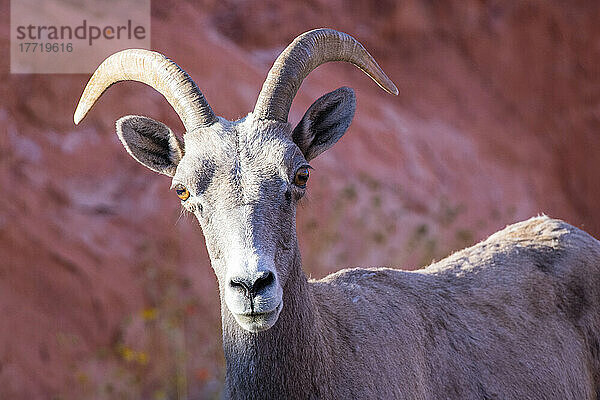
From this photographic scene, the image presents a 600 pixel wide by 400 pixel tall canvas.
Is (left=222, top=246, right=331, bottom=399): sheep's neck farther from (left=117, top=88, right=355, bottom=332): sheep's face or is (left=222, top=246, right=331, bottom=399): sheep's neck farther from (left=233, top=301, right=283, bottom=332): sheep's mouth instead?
(left=233, top=301, right=283, bottom=332): sheep's mouth

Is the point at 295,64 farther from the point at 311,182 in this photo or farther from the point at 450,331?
the point at 311,182

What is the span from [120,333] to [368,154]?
15.2 ft

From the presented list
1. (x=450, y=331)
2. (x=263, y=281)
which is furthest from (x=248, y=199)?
(x=450, y=331)

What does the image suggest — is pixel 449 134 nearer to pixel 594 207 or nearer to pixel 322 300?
pixel 594 207

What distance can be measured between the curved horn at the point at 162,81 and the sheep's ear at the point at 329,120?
2.17 ft

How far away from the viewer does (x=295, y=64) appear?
15.0 feet

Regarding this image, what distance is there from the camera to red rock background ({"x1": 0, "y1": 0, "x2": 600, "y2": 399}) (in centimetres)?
873

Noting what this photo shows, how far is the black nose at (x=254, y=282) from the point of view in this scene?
358 cm

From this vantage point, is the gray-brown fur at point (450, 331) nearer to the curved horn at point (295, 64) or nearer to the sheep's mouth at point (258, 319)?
the sheep's mouth at point (258, 319)

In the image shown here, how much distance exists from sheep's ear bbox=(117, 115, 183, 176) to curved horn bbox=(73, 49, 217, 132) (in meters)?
0.19

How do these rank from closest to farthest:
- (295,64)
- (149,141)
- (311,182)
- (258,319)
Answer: (258,319), (295,64), (149,141), (311,182)

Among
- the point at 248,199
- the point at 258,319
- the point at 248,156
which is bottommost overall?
the point at 258,319

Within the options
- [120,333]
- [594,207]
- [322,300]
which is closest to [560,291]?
[322,300]

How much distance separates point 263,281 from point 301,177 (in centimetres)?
88
